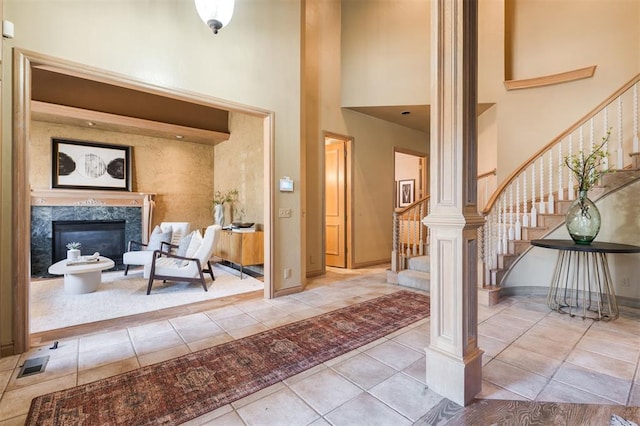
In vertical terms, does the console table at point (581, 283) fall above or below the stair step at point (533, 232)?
below

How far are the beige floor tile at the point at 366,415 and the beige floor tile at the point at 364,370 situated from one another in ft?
0.54

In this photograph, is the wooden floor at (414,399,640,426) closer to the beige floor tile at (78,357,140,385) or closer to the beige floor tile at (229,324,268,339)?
the beige floor tile at (229,324,268,339)

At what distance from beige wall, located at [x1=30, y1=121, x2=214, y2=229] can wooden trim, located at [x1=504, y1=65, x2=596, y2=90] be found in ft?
21.1

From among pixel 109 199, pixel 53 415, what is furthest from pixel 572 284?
pixel 109 199

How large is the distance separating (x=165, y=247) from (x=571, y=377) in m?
5.66

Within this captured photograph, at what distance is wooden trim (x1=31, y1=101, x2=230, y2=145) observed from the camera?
16.0ft

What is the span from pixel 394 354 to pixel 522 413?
89 cm

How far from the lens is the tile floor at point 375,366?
1723 mm

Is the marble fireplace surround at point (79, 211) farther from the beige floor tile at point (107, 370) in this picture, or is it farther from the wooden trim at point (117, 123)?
the beige floor tile at point (107, 370)

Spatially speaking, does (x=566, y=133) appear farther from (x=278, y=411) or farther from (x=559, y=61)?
(x=278, y=411)

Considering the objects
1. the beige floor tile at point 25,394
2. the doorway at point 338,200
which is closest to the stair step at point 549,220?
the doorway at point 338,200

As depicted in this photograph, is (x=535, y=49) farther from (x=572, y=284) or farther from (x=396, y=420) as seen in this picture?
(x=396, y=420)

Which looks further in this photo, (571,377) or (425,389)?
(571,377)

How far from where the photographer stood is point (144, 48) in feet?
9.71
